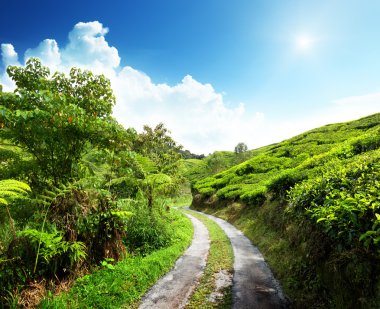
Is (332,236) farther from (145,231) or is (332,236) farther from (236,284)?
(145,231)

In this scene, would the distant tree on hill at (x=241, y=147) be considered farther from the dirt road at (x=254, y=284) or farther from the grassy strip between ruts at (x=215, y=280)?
the dirt road at (x=254, y=284)

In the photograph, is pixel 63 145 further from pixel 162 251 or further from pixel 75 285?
pixel 162 251

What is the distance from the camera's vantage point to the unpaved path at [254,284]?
5812 mm

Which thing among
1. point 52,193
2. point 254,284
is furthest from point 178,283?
point 52,193

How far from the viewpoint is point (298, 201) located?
313 inches

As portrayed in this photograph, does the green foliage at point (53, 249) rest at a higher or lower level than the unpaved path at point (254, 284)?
higher

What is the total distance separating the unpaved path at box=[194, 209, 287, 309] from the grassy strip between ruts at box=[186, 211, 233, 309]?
0.20 m

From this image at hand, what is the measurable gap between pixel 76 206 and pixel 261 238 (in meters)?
9.05

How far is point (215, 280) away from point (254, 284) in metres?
1.12

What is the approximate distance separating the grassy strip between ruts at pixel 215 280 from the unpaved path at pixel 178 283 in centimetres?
21

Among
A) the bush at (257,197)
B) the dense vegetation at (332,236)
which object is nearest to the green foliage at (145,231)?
the dense vegetation at (332,236)

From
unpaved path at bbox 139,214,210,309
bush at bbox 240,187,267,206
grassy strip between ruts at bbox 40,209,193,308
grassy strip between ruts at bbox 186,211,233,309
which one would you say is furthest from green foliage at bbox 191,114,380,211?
grassy strip between ruts at bbox 40,209,193,308

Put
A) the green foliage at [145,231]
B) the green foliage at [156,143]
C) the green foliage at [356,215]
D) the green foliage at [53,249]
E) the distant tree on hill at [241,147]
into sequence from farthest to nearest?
the distant tree on hill at [241,147], the green foliage at [156,143], the green foliage at [145,231], the green foliage at [53,249], the green foliage at [356,215]

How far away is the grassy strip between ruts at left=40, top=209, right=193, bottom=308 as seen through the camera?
523 centimetres
